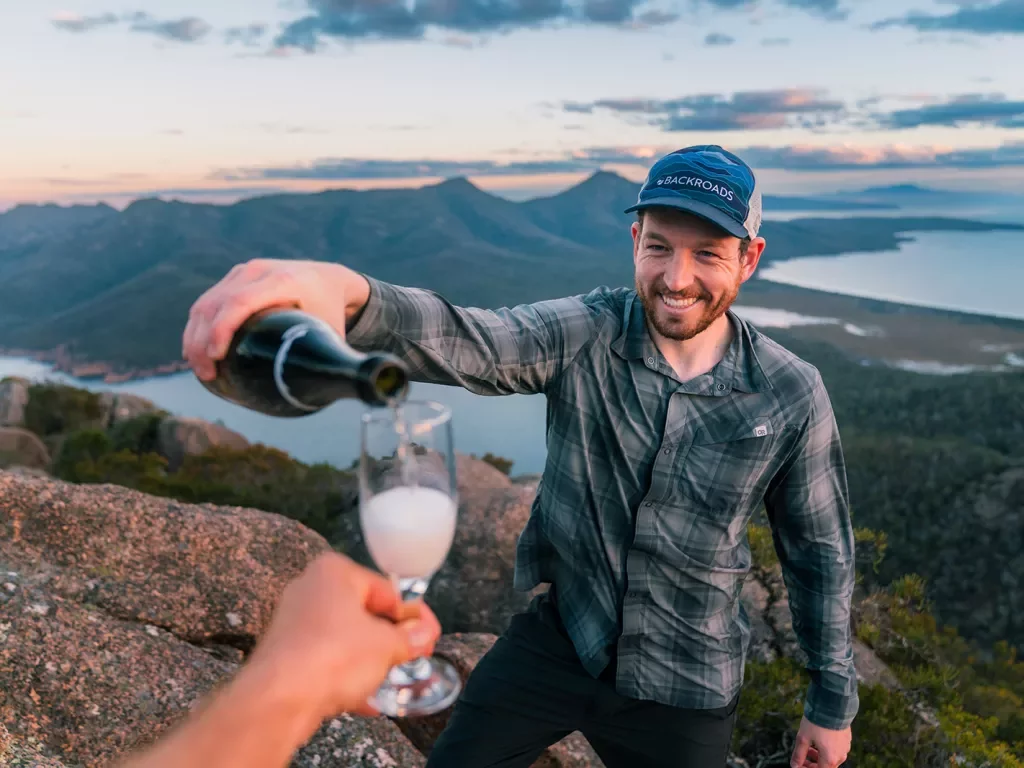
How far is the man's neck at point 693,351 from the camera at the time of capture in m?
2.95

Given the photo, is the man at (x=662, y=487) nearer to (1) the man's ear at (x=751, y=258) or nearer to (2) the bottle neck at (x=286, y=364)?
(1) the man's ear at (x=751, y=258)

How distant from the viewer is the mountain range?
92688 mm

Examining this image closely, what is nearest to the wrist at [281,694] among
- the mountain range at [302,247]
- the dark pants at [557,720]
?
the dark pants at [557,720]

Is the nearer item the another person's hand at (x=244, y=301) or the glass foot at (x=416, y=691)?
the another person's hand at (x=244, y=301)

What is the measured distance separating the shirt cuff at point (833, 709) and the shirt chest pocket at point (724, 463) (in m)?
0.95

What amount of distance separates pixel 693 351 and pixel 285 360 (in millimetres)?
1861

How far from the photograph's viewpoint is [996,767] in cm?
420

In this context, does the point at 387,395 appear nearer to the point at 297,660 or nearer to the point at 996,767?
the point at 297,660

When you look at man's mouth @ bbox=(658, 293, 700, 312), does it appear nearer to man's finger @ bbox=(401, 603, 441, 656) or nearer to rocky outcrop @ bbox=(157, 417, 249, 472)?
man's finger @ bbox=(401, 603, 441, 656)

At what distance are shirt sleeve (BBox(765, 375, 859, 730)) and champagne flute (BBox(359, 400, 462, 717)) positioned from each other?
1713 millimetres

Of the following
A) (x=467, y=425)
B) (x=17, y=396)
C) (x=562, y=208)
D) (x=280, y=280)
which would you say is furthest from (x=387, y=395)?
(x=562, y=208)

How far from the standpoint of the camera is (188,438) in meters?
21.1

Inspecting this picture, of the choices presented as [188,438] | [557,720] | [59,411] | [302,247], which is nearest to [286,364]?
[557,720]

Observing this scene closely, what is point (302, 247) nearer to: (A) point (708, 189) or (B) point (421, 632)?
(A) point (708, 189)
